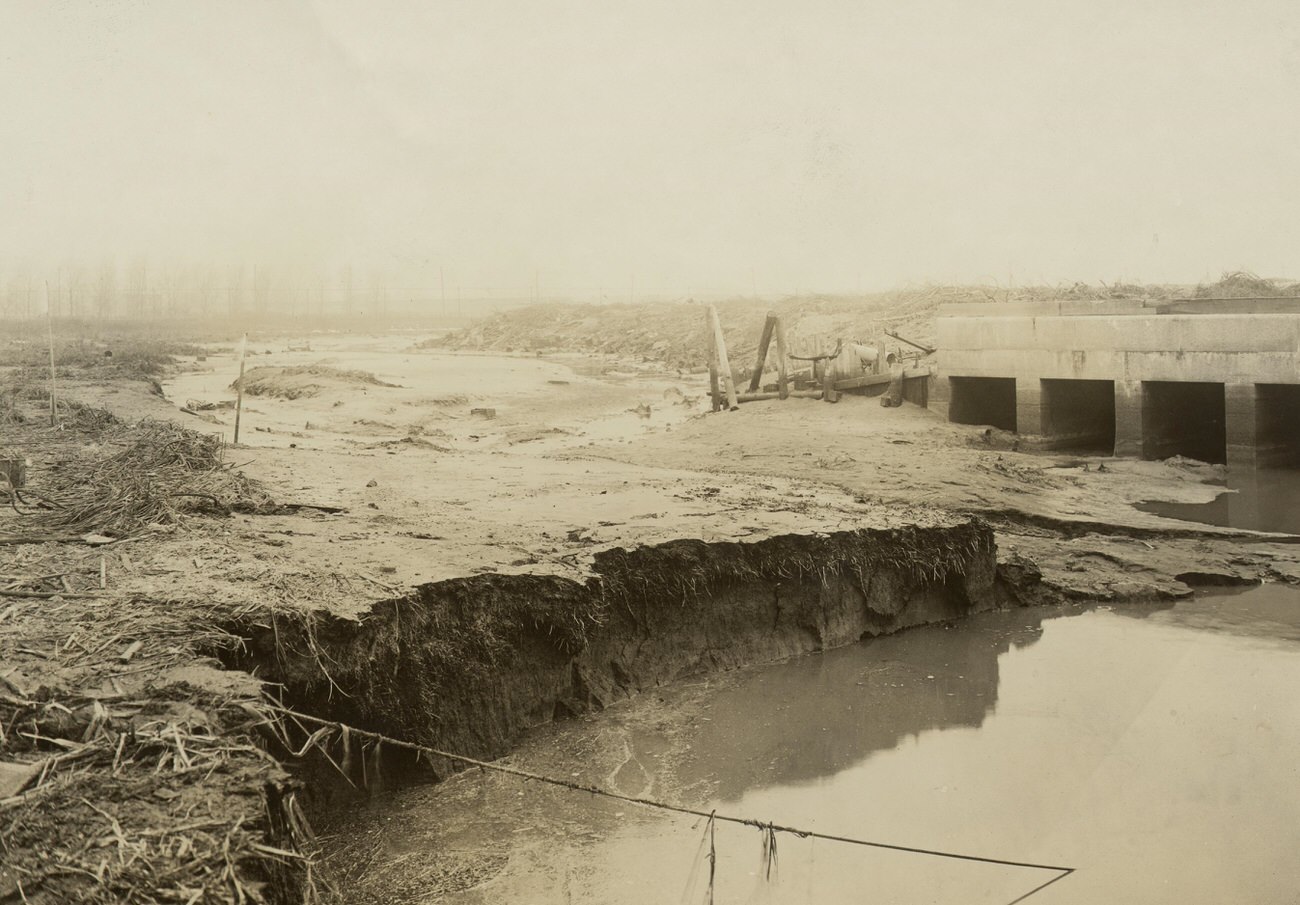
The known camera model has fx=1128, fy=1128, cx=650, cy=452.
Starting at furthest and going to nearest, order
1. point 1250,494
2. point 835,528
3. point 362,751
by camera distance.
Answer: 1. point 1250,494
2. point 835,528
3. point 362,751

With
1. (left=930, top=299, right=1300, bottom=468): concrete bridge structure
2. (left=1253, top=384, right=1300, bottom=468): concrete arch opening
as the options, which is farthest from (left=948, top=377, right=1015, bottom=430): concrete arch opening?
(left=1253, top=384, right=1300, bottom=468): concrete arch opening

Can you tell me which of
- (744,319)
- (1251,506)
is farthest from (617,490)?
(744,319)

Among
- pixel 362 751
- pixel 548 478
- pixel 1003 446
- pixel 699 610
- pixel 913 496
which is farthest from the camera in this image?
pixel 1003 446

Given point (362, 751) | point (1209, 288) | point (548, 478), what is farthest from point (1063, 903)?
point (1209, 288)

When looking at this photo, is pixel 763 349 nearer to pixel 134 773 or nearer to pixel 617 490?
pixel 617 490

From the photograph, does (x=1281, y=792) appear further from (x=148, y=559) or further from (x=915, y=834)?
(x=148, y=559)

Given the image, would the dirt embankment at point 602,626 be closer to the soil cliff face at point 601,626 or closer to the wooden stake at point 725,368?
the soil cliff face at point 601,626
